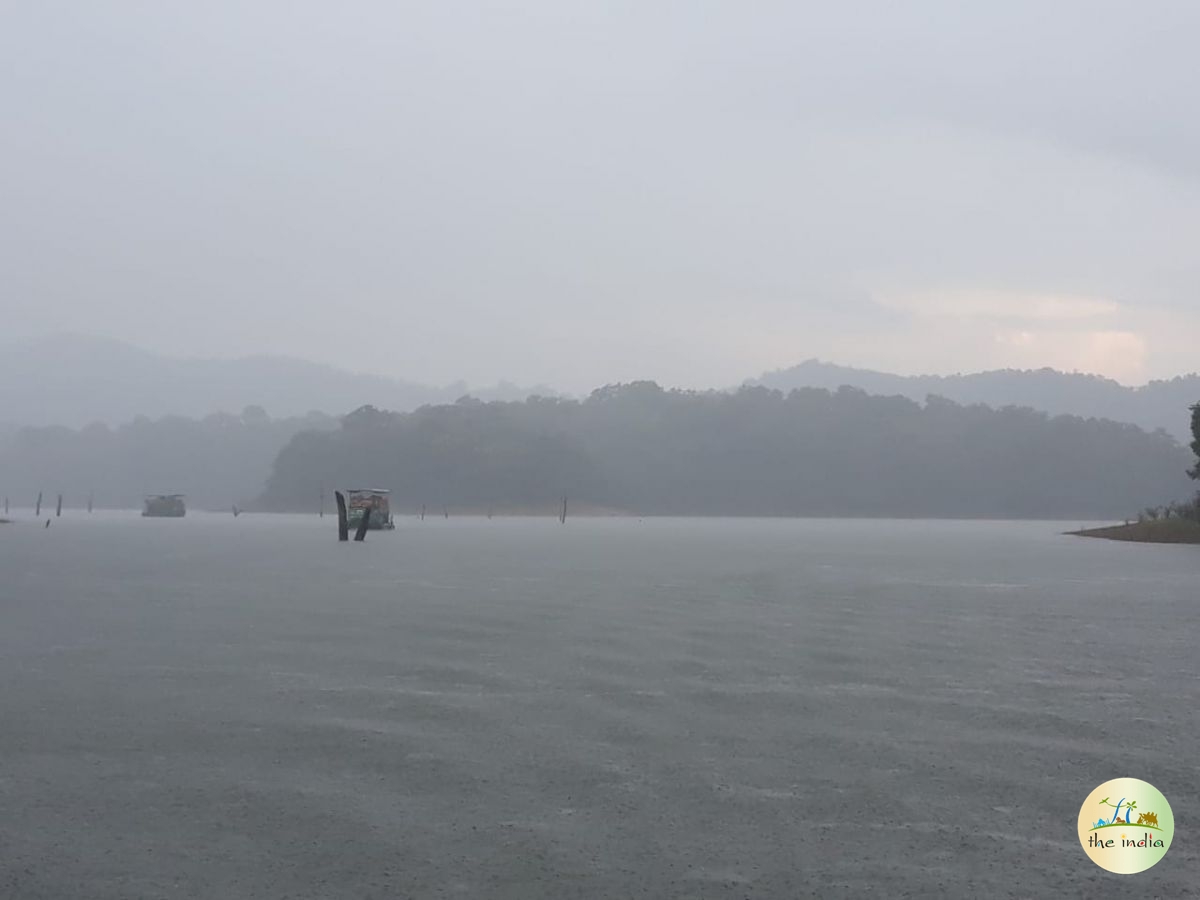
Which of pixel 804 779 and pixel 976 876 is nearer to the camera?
pixel 976 876

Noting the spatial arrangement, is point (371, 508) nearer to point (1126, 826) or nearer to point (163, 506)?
point (1126, 826)

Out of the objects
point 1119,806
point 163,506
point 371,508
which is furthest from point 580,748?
point 163,506

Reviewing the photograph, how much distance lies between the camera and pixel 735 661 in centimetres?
1758

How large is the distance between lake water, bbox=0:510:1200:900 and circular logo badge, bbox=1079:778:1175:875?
5.0 inches

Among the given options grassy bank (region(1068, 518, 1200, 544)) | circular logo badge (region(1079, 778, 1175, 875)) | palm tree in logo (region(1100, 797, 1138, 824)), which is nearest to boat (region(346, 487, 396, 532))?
grassy bank (region(1068, 518, 1200, 544))

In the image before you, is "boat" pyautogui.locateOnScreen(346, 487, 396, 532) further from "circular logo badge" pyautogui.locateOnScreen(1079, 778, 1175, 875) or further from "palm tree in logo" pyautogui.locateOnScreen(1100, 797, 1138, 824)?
"palm tree in logo" pyautogui.locateOnScreen(1100, 797, 1138, 824)

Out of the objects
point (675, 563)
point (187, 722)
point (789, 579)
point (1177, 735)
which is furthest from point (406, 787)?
point (675, 563)

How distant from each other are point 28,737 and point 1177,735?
1183 centimetres

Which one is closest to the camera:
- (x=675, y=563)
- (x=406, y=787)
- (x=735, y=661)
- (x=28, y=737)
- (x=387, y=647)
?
(x=406, y=787)

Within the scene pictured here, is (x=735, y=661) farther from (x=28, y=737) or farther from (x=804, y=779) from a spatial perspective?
(x=28, y=737)

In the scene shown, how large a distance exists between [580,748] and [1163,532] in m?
72.6

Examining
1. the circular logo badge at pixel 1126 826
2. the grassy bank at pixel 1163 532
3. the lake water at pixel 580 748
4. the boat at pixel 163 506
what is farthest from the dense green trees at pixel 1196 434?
the boat at pixel 163 506

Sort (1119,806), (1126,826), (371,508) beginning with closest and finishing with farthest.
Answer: (1126,826)
(1119,806)
(371,508)

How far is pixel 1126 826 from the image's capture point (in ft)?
29.9
